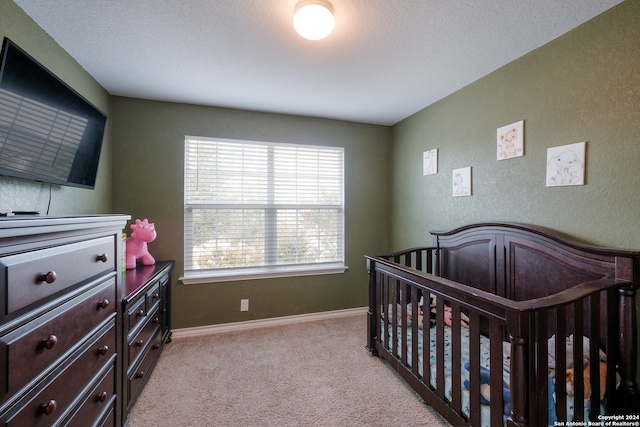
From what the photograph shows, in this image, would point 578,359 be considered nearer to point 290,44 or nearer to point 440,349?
point 440,349

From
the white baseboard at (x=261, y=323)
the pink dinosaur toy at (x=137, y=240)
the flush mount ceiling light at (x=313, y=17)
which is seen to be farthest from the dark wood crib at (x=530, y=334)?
the pink dinosaur toy at (x=137, y=240)

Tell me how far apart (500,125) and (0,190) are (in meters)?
3.15


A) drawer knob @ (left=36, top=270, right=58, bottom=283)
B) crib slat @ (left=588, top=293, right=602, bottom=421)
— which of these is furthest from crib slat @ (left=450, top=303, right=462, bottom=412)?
drawer knob @ (left=36, top=270, right=58, bottom=283)

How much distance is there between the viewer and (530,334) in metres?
1.05

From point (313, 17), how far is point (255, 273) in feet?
7.56

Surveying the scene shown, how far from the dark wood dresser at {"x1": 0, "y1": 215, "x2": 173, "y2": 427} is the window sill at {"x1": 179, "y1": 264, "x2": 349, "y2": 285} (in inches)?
42.2

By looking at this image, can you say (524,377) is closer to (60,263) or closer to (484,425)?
(484,425)

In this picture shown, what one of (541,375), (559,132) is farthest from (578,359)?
(559,132)

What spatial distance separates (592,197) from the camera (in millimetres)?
1545

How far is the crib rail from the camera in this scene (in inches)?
41.8

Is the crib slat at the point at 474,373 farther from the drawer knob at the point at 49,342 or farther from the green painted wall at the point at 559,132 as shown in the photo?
the drawer knob at the point at 49,342

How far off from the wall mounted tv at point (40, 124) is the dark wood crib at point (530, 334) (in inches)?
86.6

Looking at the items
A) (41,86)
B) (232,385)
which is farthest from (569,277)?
(41,86)

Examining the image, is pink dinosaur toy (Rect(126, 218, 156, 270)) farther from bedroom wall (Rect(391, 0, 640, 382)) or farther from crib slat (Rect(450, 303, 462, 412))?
bedroom wall (Rect(391, 0, 640, 382))
